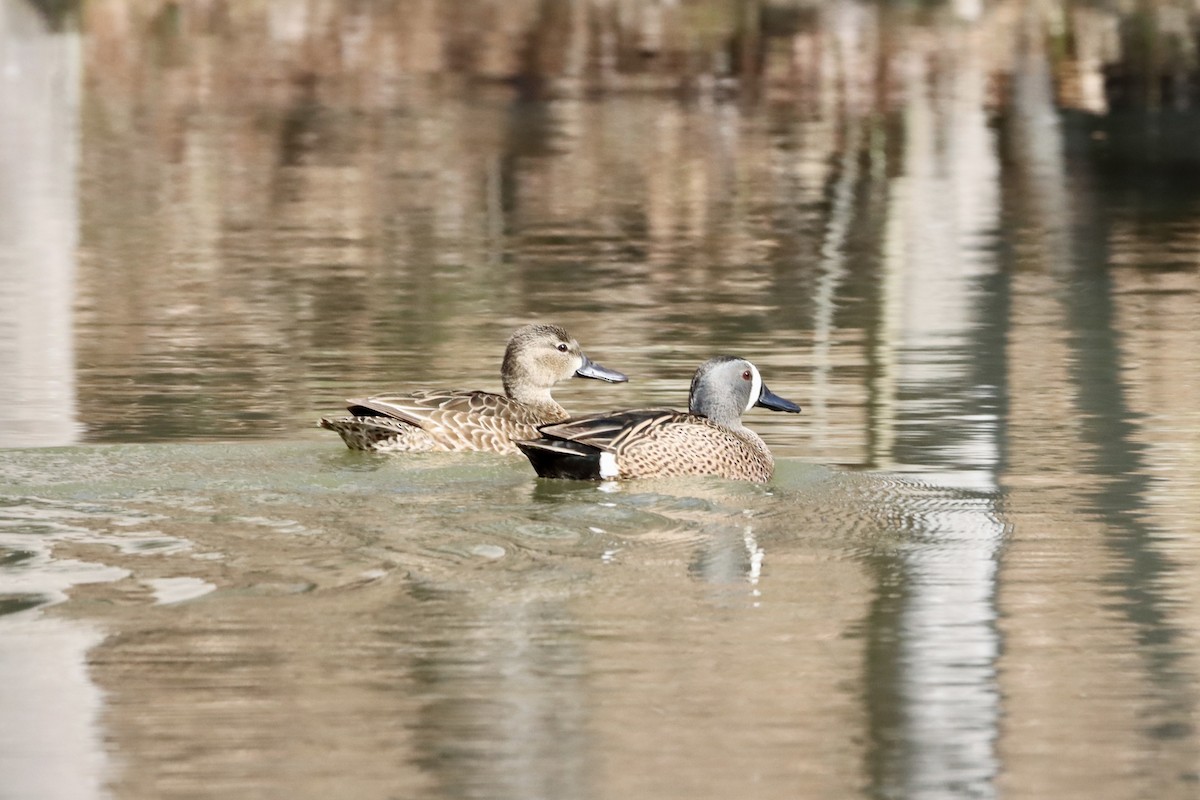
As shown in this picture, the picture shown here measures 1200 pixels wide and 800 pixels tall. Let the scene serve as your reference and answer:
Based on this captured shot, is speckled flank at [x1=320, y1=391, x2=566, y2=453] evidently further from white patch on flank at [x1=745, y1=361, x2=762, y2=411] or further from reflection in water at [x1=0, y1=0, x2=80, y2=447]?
reflection in water at [x1=0, y1=0, x2=80, y2=447]

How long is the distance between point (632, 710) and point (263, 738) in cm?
102

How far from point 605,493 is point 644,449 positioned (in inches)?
15.9

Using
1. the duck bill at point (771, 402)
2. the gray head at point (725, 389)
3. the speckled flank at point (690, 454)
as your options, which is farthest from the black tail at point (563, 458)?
the duck bill at point (771, 402)

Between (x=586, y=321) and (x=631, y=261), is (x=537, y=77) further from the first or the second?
(x=586, y=321)

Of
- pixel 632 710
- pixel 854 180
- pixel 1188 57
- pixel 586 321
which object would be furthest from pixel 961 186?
pixel 632 710

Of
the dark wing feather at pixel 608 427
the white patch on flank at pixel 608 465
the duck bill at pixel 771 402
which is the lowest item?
the white patch on flank at pixel 608 465

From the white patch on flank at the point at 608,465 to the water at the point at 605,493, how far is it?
0.74ft

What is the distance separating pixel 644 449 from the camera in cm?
1042

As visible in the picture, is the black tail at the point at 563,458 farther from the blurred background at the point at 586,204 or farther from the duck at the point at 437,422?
the blurred background at the point at 586,204

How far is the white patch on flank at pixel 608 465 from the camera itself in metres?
10.4

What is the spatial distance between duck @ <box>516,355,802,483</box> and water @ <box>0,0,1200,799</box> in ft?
0.52

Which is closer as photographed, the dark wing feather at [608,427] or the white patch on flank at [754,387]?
the dark wing feather at [608,427]

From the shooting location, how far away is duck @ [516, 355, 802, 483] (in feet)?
34.0

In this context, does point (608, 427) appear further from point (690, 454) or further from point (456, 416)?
point (456, 416)
